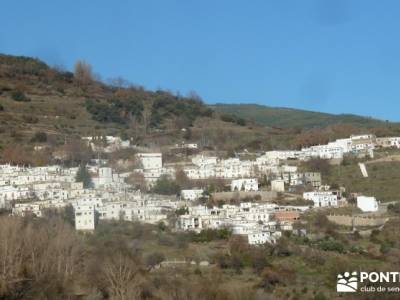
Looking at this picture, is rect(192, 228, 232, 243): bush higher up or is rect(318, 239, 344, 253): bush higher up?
rect(192, 228, 232, 243): bush

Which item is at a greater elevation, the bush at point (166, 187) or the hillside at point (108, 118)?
the hillside at point (108, 118)

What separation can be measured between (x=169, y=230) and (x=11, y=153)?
16.5 meters

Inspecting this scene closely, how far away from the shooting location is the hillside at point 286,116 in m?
86.3

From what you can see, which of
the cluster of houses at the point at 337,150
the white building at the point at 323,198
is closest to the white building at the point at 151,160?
the cluster of houses at the point at 337,150

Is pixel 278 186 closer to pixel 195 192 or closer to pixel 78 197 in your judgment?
pixel 195 192

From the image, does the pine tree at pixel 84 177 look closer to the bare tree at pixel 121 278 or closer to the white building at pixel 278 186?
the white building at pixel 278 186

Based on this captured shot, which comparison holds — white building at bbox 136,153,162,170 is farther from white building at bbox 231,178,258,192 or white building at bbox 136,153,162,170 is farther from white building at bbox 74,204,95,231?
white building at bbox 74,204,95,231

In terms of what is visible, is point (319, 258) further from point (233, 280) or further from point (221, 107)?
point (221, 107)

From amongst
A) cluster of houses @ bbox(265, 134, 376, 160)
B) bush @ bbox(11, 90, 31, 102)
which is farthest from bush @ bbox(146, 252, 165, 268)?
bush @ bbox(11, 90, 31, 102)

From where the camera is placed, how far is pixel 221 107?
105 m

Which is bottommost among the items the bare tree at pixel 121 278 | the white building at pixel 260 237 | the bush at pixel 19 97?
the bare tree at pixel 121 278

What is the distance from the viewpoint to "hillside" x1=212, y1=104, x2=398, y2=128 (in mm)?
86300

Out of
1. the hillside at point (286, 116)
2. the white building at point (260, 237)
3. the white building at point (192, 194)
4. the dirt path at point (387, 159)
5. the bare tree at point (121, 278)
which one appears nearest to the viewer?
the bare tree at point (121, 278)

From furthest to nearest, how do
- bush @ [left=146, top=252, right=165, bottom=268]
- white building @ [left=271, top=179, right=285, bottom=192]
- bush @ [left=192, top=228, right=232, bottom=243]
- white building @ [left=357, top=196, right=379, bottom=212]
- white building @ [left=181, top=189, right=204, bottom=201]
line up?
white building @ [left=271, top=179, right=285, bottom=192]
white building @ [left=181, top=189, right=204, bottom=201]
white building @ [left=357, top=196, right=379, bottom=212]
bush @ [left=192, top=228, right=232, bottom=243]
bush @ [left=146, top=252, right=165, bottom=268]
